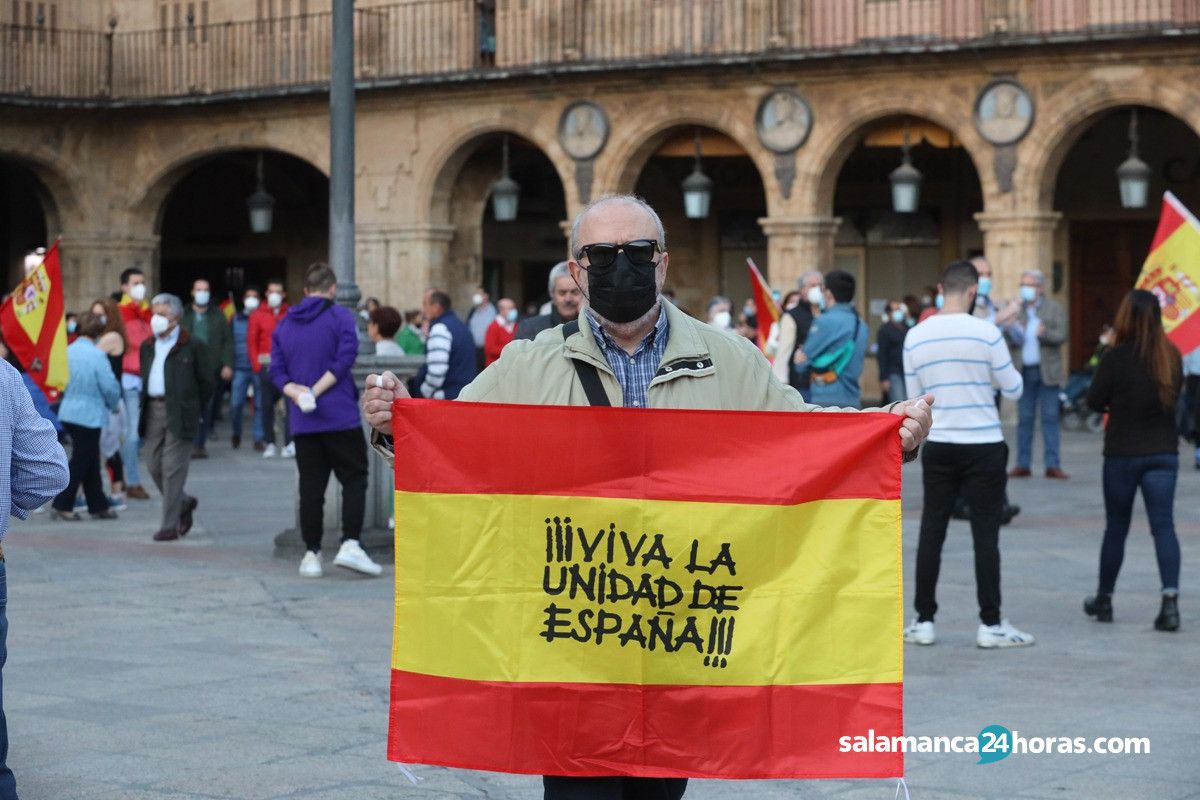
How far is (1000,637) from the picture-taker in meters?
8.98

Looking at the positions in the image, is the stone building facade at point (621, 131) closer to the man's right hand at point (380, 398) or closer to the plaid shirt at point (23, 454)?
the plaid shirt at point (23, 454)

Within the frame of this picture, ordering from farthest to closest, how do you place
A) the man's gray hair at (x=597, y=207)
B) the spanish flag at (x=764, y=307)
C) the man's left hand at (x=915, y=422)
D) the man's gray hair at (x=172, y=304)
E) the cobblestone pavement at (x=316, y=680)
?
the spanish flag at (x=764, y=307), the man's gray hair at (x=172, y=304), the cobblestone pavement at (x=316, y=680), the man's left hand at (x=915, y=422), the man's gray hair at (x=597, y=207)

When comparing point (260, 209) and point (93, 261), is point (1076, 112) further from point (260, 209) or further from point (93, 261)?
point (93, 261)

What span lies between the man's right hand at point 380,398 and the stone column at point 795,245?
855 inches

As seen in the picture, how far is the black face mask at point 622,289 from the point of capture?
4.23 meters

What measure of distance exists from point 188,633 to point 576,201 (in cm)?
1845

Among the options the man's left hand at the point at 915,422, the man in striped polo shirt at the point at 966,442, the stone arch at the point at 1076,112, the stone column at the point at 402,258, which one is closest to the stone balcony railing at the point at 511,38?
the stone arch at the point at 1076,112

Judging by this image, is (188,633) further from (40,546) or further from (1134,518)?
(1134,518)

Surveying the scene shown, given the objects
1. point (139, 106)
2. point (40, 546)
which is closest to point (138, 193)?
point (139, 106)

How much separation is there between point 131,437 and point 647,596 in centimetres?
1251

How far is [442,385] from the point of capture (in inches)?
492

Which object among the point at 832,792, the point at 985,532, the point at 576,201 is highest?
the point at 576,201

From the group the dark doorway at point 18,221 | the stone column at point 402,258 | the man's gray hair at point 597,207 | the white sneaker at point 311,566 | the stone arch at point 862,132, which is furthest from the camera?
the dark doorway at point 18,221

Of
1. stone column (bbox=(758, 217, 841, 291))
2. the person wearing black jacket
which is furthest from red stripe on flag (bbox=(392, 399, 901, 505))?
stone column (bbox=(758, 217, 841, 291))
